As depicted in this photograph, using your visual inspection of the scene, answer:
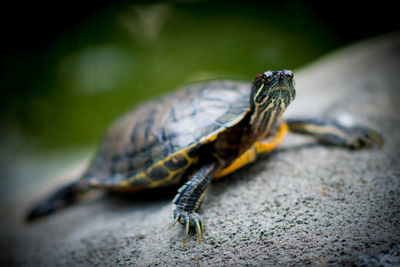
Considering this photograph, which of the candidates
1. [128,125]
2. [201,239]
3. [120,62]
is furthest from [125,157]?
[120,62]

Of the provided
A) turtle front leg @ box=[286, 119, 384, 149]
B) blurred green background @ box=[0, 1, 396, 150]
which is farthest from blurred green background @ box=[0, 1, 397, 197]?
turtle front leg @ box=[286, 119, 384, 149]

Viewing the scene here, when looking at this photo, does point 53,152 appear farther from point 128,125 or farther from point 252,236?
point 252,236

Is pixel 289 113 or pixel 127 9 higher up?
pixel 127 9

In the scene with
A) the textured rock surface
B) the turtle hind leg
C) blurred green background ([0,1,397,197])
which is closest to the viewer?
the textured rock surface

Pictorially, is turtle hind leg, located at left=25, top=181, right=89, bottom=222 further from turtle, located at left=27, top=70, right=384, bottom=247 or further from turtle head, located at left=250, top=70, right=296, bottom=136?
turtle head, located at left=250, top=70, right=296, bottom=136

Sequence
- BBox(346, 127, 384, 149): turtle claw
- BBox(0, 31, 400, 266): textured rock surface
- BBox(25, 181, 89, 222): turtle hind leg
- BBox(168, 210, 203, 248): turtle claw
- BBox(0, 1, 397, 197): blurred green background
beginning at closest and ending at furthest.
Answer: BBox(0, 31, 400, 266): textured rock surface → BBox(168, 210, 203, 248): turtle claw → BBox(346, 127, 384, 149): turtle claw → BBox(25, 181, 89, 222): turtle hind leg → BBox(0, 1, 397, 197): blurred green background
